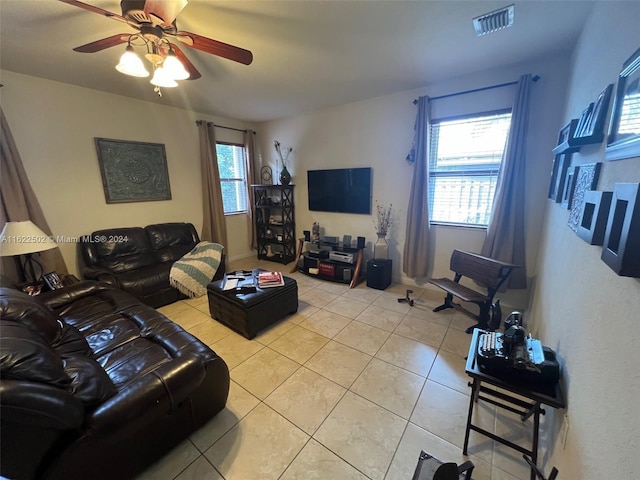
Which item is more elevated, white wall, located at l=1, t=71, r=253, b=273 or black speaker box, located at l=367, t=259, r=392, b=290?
white wall, located at l=1, t=71, r=253, b=273

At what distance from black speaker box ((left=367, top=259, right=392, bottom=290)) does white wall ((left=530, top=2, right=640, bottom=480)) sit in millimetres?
1889

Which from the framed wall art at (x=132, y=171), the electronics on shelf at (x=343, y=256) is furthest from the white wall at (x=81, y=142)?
the electronics on shelf at (x=343, y=256)

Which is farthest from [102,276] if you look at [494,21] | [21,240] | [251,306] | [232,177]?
[494,21]

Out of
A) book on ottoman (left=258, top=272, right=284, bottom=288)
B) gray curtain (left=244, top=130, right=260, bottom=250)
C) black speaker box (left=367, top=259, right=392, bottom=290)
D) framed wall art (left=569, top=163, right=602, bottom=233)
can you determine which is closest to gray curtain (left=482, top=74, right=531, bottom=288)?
black speaker box (left=367, top=259, right=392, bottom=290)

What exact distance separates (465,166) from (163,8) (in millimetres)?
3002

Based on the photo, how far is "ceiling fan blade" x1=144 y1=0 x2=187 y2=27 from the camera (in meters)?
1.22

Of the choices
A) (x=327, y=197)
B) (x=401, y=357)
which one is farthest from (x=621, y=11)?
(x=327, y=197)

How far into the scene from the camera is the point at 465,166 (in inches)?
115

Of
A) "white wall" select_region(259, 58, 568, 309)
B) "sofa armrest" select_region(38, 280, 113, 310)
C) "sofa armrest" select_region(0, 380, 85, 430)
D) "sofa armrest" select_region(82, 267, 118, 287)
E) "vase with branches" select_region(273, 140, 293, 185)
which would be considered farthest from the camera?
"vase with branches" select_region(273, 140, 293, 185)

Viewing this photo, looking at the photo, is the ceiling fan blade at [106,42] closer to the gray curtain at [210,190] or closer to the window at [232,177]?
the gray curtain at [210,190]

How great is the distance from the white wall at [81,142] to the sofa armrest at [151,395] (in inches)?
118

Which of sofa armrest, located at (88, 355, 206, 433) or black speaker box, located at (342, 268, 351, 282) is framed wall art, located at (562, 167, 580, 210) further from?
black speaker box, located at (342, 268, 351, 282)

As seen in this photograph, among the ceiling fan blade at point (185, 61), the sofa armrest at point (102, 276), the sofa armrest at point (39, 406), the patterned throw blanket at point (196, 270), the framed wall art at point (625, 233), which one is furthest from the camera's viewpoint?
the patterned throw blanket at point (196, 270)

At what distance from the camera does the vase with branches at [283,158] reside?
4.38 m
